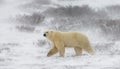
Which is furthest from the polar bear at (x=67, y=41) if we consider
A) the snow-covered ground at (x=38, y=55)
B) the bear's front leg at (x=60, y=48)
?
the snow-covered ground at (x=38, y=55)

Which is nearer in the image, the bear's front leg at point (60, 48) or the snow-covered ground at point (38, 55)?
the snow-covered ground at point (38, 55)

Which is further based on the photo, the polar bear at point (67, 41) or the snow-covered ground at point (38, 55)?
the polar bear at point (67, 41)

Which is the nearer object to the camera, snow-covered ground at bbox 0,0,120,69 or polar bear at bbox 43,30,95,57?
snow-covered ground at bbox 0,0,120,69

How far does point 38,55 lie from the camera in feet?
56.3

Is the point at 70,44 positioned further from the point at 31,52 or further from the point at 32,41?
the point at 32,41

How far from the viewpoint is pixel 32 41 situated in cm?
2330

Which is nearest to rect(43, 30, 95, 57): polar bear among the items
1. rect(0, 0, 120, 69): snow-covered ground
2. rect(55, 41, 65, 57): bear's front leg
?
rect(55, 41, 65, 57): bear's front leg

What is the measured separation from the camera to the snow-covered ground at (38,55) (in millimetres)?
13254

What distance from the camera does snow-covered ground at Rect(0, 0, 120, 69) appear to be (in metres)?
13.3

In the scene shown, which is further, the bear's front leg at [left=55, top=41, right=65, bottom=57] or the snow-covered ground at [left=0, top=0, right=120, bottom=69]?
the bear's front leg at [left=55, top=41, right=65, bottom=57]

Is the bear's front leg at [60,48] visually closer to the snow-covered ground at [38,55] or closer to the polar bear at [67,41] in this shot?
the polar bear at [67,41]

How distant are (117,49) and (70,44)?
3.21 meters

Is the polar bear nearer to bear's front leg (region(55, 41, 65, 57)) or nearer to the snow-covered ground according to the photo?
bear's front leg (region(55, 41, 65, 57))

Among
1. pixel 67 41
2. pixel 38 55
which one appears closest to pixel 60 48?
pixel 67 41
